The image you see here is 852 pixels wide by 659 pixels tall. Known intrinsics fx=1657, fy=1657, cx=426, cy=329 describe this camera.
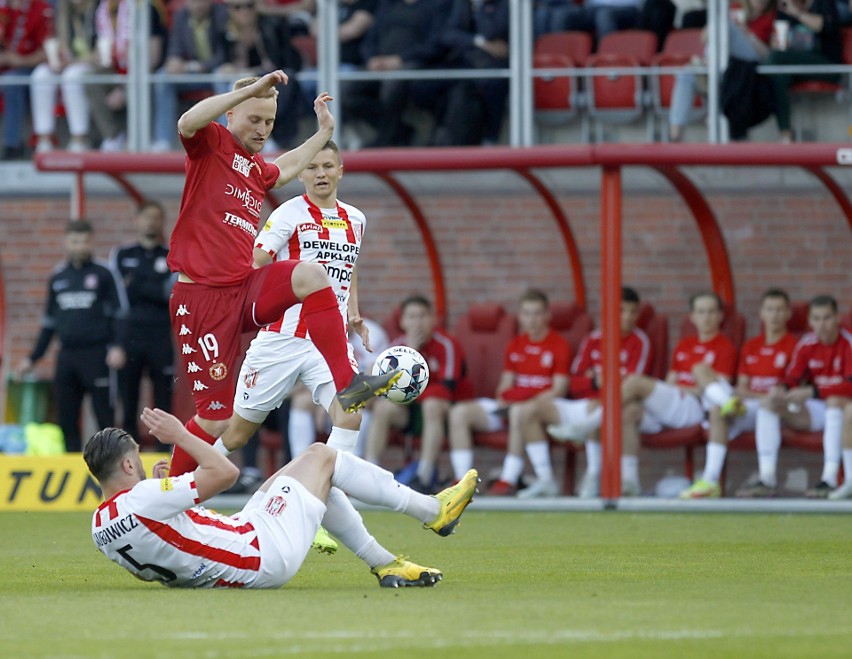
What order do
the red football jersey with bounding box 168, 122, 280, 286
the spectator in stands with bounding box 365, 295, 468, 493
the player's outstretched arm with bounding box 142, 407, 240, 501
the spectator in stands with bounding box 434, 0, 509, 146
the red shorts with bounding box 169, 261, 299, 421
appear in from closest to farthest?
the player's outstretched arm with bounding box 142, 407, 240, 501
the red shorts with bounding box 169, 261, 299, 421
the red football jersey with bounding box 168, 122, 280, 286
the spectator in stands with bounding box 365, 295, 468, 493
the spectator in stands with bounding box 434, 0, 509, 146

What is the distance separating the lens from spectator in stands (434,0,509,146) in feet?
45.3

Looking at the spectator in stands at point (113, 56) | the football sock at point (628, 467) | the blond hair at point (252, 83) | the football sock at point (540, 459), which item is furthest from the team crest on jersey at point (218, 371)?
the spectator in stands at point (113, 56)

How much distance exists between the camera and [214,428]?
780cm

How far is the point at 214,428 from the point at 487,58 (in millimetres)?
6876

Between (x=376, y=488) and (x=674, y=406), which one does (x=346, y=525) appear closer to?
(x=376, y=488)

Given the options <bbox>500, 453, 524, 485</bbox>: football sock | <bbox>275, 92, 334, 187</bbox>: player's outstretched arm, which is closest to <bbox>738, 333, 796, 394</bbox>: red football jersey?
<bbox>500, 453, 524, 485</bbox>: football sock

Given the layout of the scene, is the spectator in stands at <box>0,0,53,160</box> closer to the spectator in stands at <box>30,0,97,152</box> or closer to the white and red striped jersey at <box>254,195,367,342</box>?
the spectator in stands at <box>30,0,97,152</box>

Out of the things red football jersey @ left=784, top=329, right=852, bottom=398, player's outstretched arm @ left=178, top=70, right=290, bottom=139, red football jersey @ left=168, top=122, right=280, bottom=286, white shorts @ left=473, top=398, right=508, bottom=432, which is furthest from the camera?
white shorts @ left=473, top=398, right=508, bottom=432

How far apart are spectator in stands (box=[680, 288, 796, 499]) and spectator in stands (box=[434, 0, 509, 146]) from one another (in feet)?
9.38

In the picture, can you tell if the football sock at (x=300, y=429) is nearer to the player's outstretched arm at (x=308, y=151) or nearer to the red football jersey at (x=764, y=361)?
the red football jersey at (x=764, y=361)

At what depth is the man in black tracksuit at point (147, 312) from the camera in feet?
43.0

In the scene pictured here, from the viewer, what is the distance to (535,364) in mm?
13023

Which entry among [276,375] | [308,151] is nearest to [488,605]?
[308,151]

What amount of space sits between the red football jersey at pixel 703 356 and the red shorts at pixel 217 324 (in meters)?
5.79
